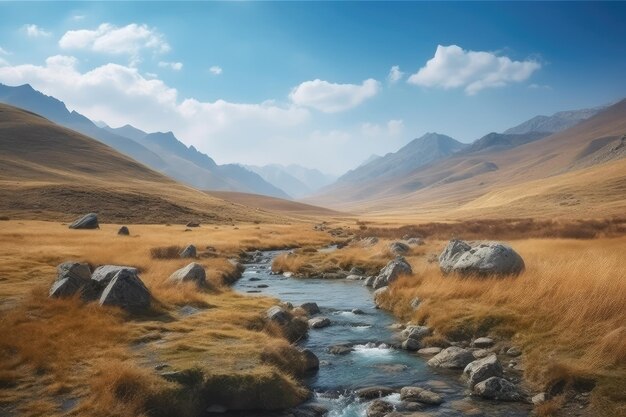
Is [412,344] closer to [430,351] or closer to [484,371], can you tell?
[430,351]

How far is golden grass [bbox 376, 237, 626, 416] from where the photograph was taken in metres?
13.9

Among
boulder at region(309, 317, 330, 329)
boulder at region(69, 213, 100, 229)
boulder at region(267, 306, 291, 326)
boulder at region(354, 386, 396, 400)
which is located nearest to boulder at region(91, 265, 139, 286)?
boulder at region(267, 306, 291, 326)

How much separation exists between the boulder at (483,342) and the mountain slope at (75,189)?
91.7 metres

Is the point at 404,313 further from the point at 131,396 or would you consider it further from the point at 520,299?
the point at 131,396

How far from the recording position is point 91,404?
1148cm

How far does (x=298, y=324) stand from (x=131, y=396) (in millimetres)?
10906

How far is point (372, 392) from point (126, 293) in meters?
12.3

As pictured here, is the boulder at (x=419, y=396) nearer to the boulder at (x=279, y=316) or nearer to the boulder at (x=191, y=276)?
the boulder at (x=279, y=316)

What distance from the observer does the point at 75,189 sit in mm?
112312

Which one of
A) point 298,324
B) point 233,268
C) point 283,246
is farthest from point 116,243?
point 298,324

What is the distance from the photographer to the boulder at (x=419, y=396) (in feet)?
46.4

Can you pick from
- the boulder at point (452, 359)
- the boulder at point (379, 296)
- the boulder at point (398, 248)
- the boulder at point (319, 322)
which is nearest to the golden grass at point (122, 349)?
the boulder at point (319, 322)

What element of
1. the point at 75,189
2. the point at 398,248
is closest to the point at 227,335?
the point at 398,248

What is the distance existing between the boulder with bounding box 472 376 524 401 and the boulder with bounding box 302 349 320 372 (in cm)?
611
